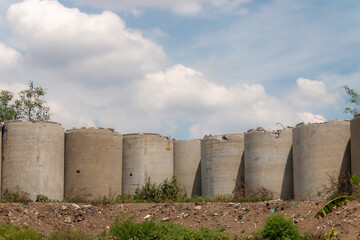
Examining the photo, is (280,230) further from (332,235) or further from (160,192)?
(160,192)

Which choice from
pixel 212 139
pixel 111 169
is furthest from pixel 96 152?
pixel 212 139

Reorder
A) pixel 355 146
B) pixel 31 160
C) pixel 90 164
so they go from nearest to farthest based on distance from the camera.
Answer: pixel 355 146
pixel 31 160
pixel 90 164

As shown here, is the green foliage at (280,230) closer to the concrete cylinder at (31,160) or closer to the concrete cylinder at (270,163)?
the concrete cylinder at (270,163)

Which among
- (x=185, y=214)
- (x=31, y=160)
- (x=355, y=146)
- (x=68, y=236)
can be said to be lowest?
(x=68, y=236)

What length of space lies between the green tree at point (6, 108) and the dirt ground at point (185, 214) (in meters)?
17.0

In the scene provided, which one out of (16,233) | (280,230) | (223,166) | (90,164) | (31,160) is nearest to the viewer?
(280,230)

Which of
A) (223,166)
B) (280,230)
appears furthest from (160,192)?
(280,230)

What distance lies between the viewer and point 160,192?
2973cm

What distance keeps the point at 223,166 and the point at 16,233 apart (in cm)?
1276

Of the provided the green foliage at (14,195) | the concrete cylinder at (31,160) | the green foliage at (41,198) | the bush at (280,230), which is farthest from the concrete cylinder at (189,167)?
the bush at (280,230)

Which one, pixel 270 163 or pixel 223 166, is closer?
pixel 270 163

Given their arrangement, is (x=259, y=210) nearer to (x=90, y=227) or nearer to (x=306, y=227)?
(x=306, y=227)

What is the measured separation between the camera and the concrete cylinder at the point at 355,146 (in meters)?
23.8

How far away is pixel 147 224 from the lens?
19797 millimetres
